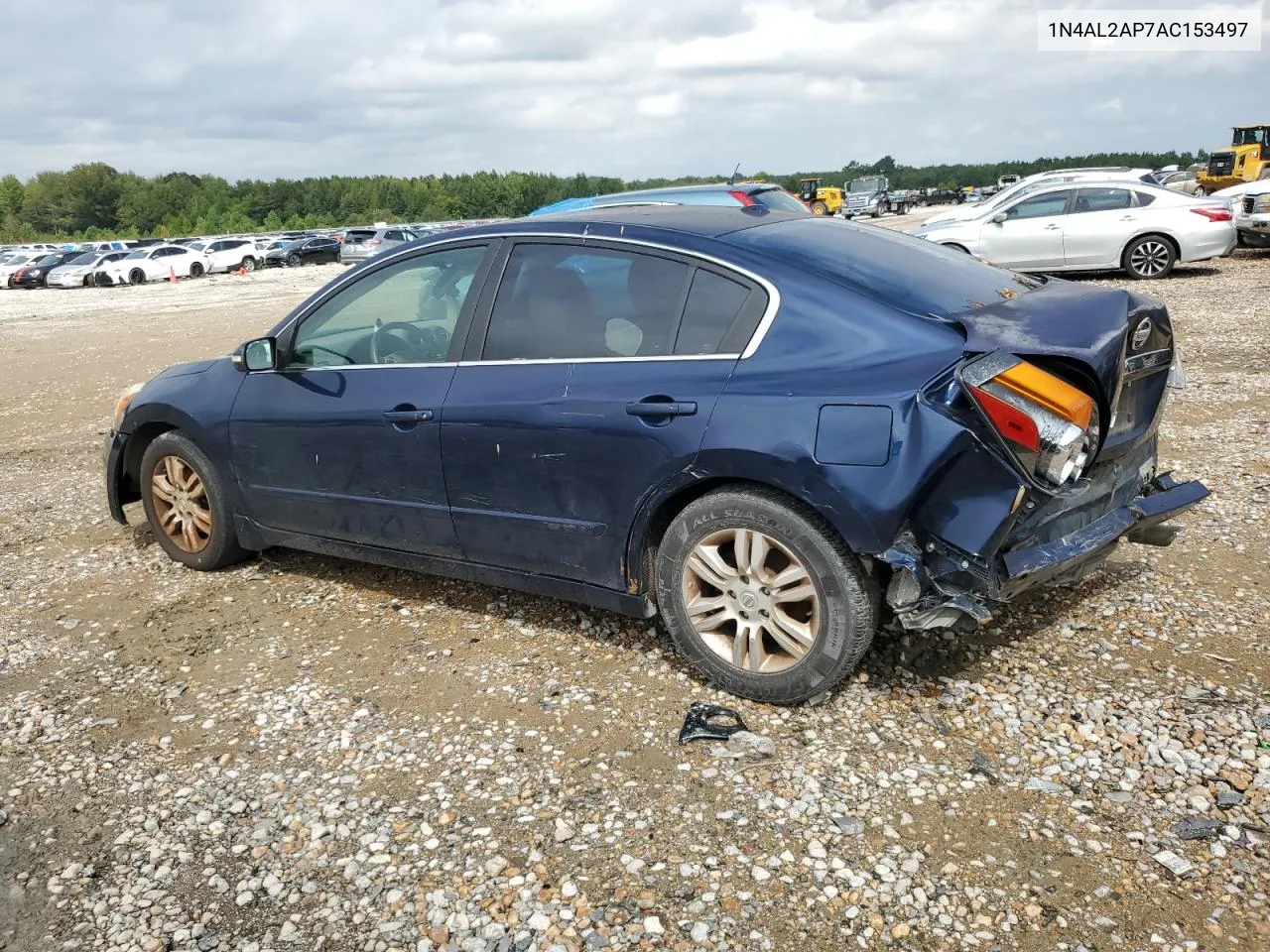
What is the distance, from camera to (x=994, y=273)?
4219 millimetres

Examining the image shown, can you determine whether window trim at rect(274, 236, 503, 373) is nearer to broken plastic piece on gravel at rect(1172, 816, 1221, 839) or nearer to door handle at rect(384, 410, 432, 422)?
door handle at rect(384, 410, 432, 422)

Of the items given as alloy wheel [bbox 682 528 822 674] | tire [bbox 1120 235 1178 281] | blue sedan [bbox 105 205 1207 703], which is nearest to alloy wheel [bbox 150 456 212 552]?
blue sedan [bbox 105 205 1207 703]

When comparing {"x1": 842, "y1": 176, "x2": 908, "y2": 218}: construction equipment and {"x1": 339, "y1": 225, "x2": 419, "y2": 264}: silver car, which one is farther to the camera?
{"x1": 842, "y1": 176, "x2": 908, "y2": 218}: construction equipment

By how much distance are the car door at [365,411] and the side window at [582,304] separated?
0.21 meters

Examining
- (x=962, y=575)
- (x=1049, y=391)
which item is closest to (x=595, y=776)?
(x=962, y=575)

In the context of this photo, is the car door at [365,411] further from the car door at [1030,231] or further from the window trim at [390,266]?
the car door at [1030,231]

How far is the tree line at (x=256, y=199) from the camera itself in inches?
3836

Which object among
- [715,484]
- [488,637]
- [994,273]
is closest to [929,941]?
[715,484]

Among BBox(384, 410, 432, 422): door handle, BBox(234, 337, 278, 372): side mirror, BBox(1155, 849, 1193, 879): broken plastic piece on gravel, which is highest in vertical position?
BBox(234, 337, 278, 372): side mirror

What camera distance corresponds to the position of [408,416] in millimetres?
4262

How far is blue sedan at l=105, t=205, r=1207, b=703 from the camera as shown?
325 cm

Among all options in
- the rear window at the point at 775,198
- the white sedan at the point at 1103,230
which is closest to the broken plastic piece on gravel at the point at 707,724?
the rear window at the point at 775,198

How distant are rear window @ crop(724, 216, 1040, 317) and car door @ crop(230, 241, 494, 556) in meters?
1.26

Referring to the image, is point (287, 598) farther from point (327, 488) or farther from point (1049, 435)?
point (1049, 435)
